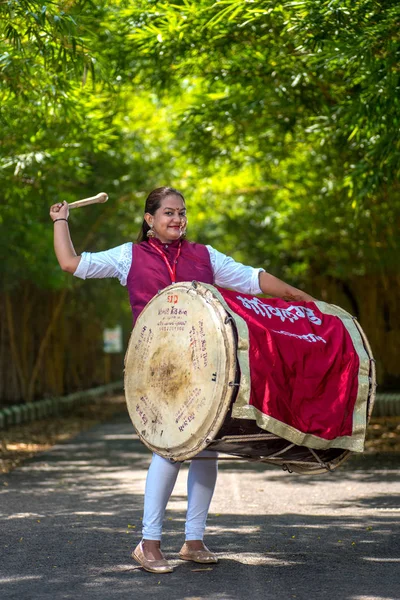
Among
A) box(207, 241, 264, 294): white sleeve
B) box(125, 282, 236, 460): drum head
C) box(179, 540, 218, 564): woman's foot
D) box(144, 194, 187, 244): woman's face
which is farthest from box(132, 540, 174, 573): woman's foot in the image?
box(144, 194, 187, 244): woman's face

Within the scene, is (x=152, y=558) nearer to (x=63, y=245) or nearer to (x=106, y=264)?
(x=106, y=264)

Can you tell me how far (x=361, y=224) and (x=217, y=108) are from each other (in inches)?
204

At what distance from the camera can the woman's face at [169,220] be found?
5.48 meters

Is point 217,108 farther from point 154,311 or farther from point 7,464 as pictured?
point 154,311

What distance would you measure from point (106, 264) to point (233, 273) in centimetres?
65

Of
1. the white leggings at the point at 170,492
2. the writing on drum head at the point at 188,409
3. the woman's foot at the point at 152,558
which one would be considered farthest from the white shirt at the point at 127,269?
the woman's foot at the point at 152,558

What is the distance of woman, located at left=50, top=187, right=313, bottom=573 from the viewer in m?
5.37

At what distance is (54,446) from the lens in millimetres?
13711

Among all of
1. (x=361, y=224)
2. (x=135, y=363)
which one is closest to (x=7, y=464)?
(x=135, y=363)

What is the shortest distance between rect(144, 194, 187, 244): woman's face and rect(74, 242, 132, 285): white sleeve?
0.17 m

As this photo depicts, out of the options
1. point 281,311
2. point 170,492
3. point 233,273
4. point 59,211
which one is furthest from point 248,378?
point 59,211

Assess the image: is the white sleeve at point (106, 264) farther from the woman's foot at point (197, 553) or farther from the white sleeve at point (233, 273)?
the woman's foot at point (197, 553)

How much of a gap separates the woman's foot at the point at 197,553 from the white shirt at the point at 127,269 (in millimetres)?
1273

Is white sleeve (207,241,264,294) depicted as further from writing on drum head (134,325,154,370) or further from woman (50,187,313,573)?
writing on drum head (134,325,154,370)
